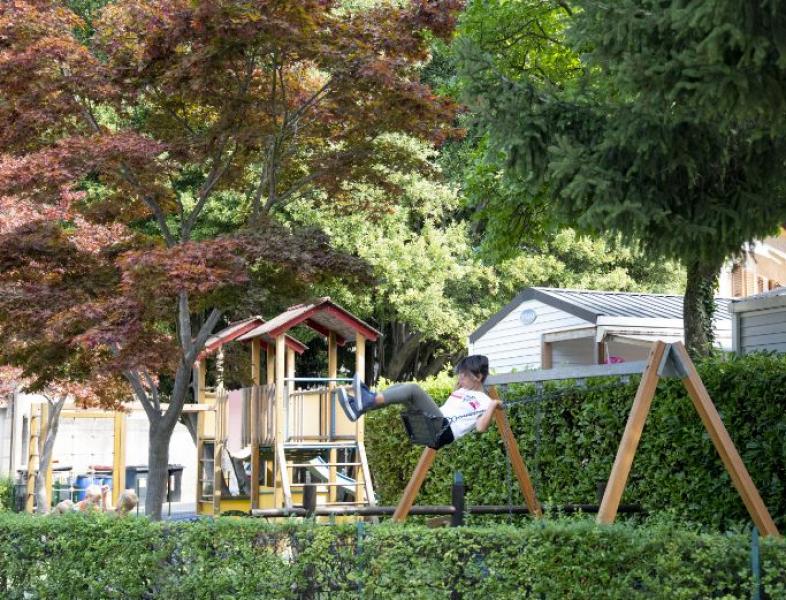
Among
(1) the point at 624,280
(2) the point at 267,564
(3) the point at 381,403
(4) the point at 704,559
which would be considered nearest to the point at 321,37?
(3) the point at 381,403

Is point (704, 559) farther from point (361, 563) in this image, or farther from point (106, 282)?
point (106, 282)

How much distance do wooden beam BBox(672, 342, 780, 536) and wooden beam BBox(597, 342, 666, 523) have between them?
0.25 metres

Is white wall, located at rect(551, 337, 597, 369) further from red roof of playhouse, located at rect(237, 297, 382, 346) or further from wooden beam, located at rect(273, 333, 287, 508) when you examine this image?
wooden beam, located at rect(273, 333, 287, 508)

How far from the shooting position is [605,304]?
19.2 m

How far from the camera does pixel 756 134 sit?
6.11 meters

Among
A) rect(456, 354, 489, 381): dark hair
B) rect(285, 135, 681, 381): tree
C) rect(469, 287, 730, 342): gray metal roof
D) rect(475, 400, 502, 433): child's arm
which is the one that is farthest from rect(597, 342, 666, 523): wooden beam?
rect(285, 135, 681, 381): tree

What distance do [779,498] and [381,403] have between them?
166 inches

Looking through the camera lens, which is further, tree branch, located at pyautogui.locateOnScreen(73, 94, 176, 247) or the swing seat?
tree branch, located at pyautogui.locateOnScreen(73, 94, 176, 247)

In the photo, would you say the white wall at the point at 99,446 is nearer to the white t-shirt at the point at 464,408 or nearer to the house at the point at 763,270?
the house at the point at 763,270

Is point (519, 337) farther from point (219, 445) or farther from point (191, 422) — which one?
point (191, 422)

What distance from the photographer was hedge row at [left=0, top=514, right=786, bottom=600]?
633 cm

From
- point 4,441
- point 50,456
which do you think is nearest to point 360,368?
point 50,456

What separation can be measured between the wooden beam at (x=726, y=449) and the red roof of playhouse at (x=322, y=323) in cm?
979

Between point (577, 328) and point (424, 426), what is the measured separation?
10.5m
